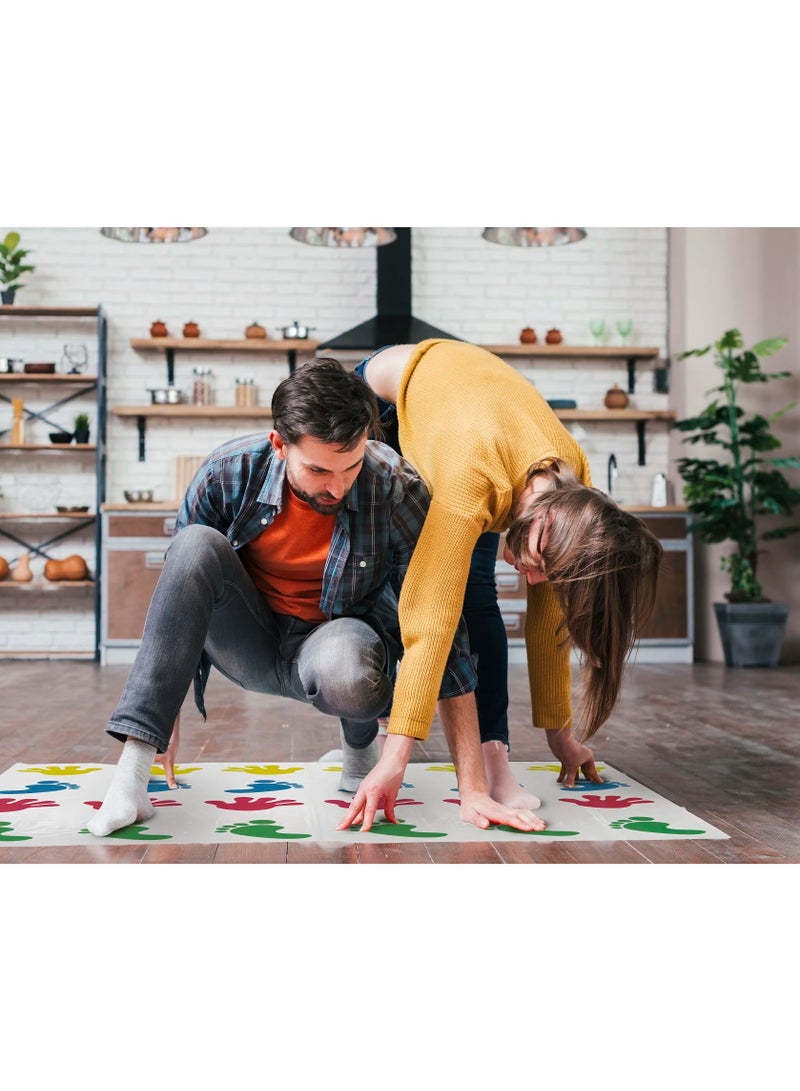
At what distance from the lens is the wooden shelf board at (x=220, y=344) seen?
19.8ft

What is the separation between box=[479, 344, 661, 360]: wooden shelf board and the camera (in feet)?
20.3

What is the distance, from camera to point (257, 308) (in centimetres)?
632

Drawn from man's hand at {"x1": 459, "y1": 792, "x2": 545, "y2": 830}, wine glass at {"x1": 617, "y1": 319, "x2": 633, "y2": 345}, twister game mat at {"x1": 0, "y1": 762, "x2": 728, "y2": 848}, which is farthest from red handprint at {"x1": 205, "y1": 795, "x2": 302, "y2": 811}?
wine glass at {"x1": 617, "y1": 319, "x2": 633, "y2": 345}

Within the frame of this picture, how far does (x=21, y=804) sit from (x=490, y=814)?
88 cm

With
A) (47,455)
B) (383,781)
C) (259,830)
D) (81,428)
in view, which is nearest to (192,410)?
(81,428)

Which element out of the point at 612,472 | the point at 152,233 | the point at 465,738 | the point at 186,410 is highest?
the point at 152,233

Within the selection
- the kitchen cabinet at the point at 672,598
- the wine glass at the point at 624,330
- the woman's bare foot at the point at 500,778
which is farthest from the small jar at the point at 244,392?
the woman's bare foot at the point at 500,778

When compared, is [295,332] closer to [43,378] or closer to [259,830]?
[43,378]

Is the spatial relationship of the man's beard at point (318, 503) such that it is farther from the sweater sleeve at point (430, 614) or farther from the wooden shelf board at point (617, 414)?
the wooden shelf board at point (617, 414)

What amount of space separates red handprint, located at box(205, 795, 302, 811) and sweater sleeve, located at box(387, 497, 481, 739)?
0.43m
